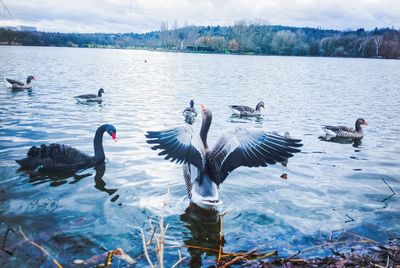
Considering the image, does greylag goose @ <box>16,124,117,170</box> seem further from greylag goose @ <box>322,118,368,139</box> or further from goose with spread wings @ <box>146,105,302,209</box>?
greylag goose @ <box>322,118,368,139</box>

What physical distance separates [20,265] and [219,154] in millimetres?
3507

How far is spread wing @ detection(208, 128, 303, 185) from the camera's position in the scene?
6031 millimetres

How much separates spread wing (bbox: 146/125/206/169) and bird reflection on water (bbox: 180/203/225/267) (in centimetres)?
123

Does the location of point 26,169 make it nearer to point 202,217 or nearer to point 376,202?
point 202,217

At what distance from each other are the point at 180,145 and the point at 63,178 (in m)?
4.29

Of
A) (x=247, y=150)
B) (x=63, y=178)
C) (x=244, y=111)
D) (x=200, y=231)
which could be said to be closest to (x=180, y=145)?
(x=247, y=150)

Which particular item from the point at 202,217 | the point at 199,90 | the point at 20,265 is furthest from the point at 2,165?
the point at 199,90

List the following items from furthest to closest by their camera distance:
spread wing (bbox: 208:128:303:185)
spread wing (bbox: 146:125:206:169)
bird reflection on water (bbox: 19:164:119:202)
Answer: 1. bird reflection on water (bbox: 19:164:119:202)
2. spread wing (bbox: 208:128:303:185)
3. spread wing (bbox: 146:125:206:169)

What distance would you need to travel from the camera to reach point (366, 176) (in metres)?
9.83

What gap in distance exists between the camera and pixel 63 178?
8.76 m

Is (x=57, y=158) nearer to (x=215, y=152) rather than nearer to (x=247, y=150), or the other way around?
(x=215, y=152)

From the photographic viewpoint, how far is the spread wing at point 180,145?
5.78m

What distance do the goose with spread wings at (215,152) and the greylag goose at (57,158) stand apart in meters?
3.91

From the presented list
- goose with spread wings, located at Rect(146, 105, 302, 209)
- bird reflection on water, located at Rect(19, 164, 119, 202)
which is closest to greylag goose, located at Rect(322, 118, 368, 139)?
goose with spread wings, located at Rect(146, 105, 302, 209)
